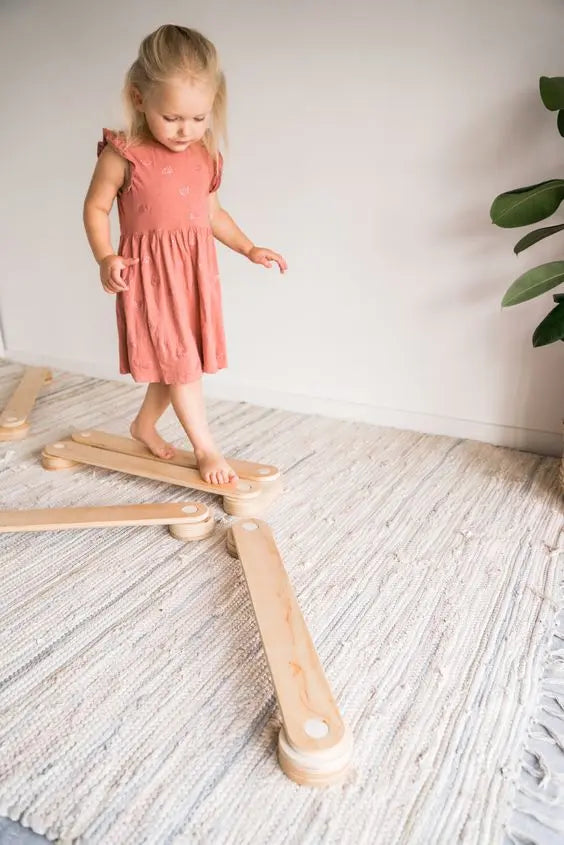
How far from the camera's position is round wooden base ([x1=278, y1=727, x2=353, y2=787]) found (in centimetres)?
65

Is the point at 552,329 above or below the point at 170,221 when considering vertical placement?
below

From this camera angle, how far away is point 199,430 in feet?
4.16

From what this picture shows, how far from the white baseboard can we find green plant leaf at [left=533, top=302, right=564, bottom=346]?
383mm

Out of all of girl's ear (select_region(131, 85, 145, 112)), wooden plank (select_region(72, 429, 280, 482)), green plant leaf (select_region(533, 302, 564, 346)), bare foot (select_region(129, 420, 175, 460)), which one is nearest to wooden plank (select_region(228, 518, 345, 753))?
wooden plank (select_region(72, 429, 280, 482))

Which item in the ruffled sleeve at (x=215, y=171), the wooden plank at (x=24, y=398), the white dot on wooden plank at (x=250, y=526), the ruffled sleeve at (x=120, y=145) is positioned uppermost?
the ruffled sleeve at (x=120, y=145)

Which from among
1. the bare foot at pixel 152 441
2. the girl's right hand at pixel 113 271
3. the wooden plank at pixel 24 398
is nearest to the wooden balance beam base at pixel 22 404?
the wooden plank at pixel 24 398

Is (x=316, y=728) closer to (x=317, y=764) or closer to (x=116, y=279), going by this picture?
(x=317, y=764)

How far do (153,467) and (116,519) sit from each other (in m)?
0.20

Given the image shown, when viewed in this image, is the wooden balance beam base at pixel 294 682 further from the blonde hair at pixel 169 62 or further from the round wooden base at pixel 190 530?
the blonde hair at pixel 169 62

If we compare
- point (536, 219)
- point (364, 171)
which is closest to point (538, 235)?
point (536, 219)

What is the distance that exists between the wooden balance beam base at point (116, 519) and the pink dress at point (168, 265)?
24 cm

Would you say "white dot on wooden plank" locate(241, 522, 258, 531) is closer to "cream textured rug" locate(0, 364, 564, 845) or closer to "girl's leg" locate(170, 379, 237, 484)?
"cream textured rug" locate(0, 364, 564, 845)

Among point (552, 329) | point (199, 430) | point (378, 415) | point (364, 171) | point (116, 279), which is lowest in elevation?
point (378, 415)

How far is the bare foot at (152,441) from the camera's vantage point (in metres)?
1.33
